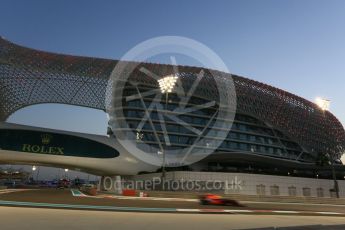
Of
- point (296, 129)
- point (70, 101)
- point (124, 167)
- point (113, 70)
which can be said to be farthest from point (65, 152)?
point (296, 129)

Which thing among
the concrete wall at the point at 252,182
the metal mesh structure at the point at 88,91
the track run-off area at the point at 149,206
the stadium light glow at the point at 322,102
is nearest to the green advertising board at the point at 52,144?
the concrete wall at the point at 252,182

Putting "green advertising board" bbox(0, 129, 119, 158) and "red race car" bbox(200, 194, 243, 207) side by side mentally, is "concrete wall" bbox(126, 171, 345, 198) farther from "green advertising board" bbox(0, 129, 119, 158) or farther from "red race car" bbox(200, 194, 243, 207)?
"red race car" bbox(200, 194, 243, 207)

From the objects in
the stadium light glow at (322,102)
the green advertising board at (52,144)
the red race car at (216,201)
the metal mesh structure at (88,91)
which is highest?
the metal mesh structure at (88,91)

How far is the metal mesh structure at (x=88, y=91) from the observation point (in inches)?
2975

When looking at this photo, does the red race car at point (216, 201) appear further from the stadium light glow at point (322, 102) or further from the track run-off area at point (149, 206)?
the stadium light glow at point (322, 102)

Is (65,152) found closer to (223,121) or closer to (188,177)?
(188,177)

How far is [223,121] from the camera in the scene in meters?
97.7

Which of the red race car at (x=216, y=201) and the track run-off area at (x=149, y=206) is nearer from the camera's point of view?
the track run-off area at (x=149, y=206)

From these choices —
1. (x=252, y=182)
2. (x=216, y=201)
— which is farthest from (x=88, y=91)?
(x=216, y=201)

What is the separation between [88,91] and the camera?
88688 millimetres

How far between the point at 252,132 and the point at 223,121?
450 inches

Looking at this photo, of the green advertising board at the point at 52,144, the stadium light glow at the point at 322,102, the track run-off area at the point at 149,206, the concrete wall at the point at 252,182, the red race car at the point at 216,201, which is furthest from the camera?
the stadium light glow at the point at 322,102

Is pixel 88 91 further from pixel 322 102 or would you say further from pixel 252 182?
pixel 322 102

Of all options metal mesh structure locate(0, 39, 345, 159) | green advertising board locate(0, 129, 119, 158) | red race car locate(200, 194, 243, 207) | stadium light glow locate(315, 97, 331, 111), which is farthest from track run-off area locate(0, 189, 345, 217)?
metal mesh structure locate(0, 39, 345, 159)
